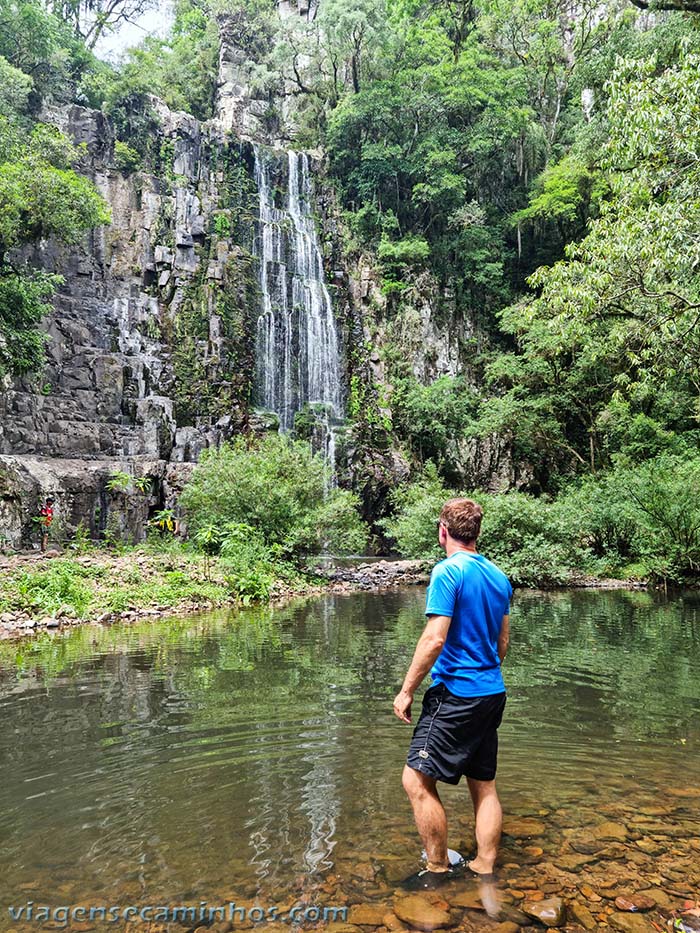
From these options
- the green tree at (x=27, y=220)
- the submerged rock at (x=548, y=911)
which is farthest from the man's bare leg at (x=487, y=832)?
the green tree at (x=27, y=220)

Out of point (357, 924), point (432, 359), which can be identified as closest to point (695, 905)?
point (357, 924)

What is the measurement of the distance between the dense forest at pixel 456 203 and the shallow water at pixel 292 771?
30.3 ft

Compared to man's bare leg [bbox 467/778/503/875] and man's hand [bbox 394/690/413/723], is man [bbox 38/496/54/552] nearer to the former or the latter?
man's hand [bbox 394/690/413/723]

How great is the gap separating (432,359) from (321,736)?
2740 centimetres

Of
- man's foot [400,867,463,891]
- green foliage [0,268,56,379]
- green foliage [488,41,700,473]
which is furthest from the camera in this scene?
green foliage [0,268,56,379]

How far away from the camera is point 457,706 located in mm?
2855

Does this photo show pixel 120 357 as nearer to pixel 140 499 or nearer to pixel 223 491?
pixel 140 499

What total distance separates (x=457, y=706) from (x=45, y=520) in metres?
16.6

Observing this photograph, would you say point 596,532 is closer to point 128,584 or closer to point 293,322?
point 128,584

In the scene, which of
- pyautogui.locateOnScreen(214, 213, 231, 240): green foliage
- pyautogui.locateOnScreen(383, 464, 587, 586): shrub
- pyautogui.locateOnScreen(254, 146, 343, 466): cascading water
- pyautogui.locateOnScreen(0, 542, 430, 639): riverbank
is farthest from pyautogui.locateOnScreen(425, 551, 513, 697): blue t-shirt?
pyautogui.locateOnScreen(214, 213, 231, 240): green foliage

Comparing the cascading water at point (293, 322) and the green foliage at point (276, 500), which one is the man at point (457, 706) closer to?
the green foliage at point (276, 500)

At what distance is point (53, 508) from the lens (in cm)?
1839

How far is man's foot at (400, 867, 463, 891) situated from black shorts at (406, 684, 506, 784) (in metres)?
0.40

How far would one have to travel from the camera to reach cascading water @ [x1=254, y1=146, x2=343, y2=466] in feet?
88.1
